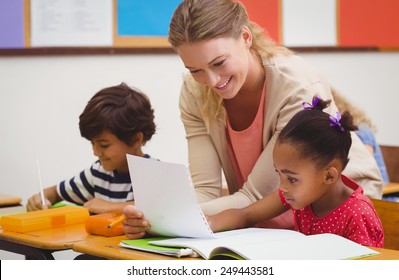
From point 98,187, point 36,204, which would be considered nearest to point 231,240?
point 36,204

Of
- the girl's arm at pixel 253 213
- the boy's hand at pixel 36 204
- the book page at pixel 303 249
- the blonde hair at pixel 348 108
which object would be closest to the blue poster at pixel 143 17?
the blonde hair at pixel 348 108

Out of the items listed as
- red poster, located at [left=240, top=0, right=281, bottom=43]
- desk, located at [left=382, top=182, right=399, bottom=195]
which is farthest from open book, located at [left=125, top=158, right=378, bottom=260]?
red poster, located at [left=240, top=0, right=281, bottom=43]

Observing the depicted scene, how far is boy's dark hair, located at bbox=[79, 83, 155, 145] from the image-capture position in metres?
2.37

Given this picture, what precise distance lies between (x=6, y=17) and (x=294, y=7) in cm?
164

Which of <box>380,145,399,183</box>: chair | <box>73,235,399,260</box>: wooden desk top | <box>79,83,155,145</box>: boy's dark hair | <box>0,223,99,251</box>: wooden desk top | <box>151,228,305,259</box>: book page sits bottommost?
<box>380,145,399,183</box>: chair

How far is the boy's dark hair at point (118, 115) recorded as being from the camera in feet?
7.76

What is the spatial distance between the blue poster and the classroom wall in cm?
13

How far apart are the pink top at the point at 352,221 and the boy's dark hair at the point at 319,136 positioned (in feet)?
0.36

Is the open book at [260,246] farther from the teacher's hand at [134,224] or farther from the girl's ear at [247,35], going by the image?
the girl's ear at [247,35]

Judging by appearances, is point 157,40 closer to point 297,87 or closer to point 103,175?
point 103,175

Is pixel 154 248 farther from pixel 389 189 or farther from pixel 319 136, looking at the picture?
pixel 389 189

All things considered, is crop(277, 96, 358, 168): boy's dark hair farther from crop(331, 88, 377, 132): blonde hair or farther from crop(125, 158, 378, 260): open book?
crop(331, 88, 377, 132): blonde hair
